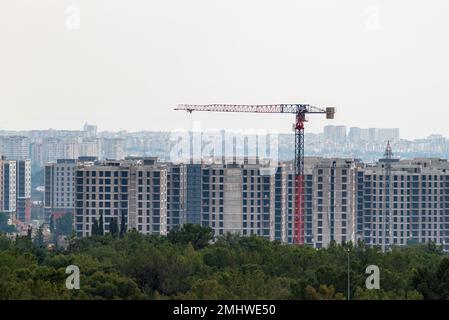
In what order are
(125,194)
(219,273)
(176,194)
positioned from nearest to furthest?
(219,273) → (125,194) → (176,194)

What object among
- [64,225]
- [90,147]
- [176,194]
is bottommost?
[64,225]

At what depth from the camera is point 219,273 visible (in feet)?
54.6

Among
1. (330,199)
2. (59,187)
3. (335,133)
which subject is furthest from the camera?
(335,133)

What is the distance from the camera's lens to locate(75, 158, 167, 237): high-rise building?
35.5 metres

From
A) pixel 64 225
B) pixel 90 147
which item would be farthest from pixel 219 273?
pixel 90 147

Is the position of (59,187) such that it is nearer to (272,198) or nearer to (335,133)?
(335,133)

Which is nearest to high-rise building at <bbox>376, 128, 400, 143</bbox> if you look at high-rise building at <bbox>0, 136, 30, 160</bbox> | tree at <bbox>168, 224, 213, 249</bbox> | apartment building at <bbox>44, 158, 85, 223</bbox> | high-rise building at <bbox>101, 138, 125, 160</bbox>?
high-rise building at <bbox>101, 138, 125, 160</bbox>

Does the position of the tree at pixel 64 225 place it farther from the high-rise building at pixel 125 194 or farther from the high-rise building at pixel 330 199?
the high-rise building at pixel 330 199

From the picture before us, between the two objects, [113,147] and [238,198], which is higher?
[113,147]

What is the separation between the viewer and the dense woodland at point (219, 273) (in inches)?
540

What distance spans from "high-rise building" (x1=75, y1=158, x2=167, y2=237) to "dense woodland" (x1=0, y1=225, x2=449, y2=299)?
42.4 feet

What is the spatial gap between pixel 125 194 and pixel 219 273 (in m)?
19.2
